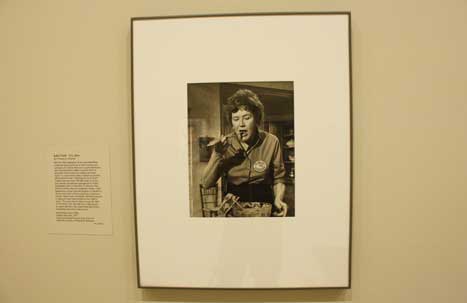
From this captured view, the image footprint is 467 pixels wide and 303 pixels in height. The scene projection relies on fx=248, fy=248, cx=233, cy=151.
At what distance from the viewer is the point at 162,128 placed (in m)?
0.73

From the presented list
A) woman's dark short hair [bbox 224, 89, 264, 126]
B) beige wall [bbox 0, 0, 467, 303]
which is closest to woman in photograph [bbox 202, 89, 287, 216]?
woman's dark short hair [bbox 224, 89, 264, 126]

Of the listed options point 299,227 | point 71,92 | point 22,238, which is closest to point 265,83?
point 299,227

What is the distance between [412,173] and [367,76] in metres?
0.32

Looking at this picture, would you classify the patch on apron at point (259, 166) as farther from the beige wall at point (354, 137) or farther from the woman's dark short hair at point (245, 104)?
the beige wall at point (354, 137)

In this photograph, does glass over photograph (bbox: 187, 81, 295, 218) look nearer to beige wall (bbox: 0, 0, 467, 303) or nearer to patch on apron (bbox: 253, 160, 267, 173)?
patch on apron (bbox: 253, 160, 267, 173)

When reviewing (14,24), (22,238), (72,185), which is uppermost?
(14,24)

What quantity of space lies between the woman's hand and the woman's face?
0.65ft

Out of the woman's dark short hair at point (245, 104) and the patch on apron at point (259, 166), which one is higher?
the woman's dark short hair at point (245, 104)

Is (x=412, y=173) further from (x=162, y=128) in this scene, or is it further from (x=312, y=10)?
(x=162, y=128)

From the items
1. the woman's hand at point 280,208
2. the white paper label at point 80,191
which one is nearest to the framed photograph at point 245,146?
the woman's hand at point 280,208

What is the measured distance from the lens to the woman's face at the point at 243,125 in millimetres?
720

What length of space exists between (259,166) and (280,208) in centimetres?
14

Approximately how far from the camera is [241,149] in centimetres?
72

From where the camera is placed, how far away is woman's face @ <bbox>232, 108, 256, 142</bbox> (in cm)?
72
